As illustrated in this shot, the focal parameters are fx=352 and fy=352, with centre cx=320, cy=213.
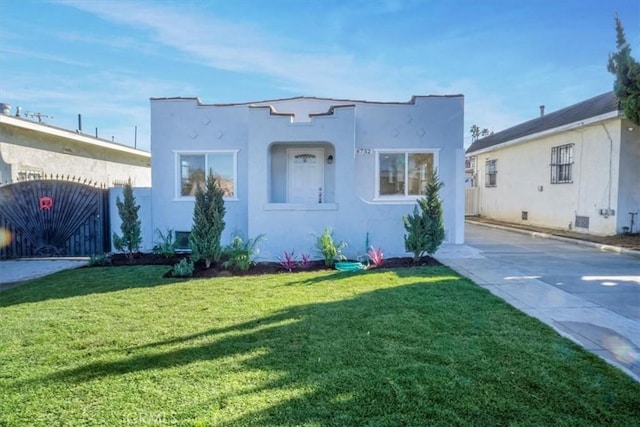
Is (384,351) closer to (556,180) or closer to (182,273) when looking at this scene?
(182,273)

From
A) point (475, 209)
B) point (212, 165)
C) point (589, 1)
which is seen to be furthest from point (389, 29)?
point (475, 209)

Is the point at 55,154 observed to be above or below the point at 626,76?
below

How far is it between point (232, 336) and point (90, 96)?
61.8 feet

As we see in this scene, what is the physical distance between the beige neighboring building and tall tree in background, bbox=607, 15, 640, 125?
17981 millimetres

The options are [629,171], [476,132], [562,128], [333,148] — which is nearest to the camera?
[333,148]

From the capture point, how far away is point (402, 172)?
10945 mm

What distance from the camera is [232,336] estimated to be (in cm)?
420

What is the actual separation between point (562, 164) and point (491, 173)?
6.00 metres

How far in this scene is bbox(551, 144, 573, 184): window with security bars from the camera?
45.8 ft

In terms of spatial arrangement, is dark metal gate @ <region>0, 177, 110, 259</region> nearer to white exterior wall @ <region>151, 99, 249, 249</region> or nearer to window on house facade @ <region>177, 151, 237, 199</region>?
white exterior wall @ <region>151, 99, 249, 249</region>

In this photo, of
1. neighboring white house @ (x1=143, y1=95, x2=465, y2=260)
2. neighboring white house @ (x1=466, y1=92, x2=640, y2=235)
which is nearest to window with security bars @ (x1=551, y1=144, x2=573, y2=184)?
neighboring white house @ (x1=466, y1=92, x2=640, y2=235)

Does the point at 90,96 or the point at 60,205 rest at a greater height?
the point at 90,96

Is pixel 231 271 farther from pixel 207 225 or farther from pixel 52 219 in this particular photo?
pixel 52 219

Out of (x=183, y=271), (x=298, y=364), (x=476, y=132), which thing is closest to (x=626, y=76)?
(x=298, y=364)
